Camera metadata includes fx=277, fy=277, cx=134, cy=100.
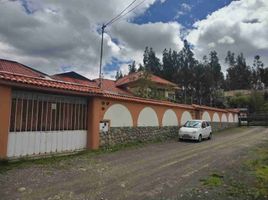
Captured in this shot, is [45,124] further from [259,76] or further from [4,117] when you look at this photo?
[259,76]

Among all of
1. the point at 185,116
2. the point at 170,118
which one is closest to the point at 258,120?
the point at 185,116

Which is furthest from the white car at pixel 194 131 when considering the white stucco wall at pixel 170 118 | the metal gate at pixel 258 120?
the metal gate at pixel 258 120

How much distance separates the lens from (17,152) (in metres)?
11.0

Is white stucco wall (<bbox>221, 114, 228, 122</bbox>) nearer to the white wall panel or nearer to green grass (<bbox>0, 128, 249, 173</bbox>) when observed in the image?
green grass (<bbox>0, 128, 249, 173</bbox>)

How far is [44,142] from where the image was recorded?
1210 centimetres

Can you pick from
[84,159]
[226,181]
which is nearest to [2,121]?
[84,159]

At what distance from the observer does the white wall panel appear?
1098 centimetres

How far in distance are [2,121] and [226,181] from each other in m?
8.16

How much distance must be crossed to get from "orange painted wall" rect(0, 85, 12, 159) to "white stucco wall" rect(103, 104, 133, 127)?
18.4 ft

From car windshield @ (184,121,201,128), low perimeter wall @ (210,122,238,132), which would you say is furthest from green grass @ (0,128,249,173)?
low perimeter wall @ (210,122,238,132)

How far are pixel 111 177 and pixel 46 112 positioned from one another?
Result: 5.23 metres

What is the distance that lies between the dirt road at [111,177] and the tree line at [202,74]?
24.0 m

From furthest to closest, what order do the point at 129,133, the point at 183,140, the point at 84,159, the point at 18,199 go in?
the point at 183,140, the point at 129,133, the point at 84,159, the point at 18,199

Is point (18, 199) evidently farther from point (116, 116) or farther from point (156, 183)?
point (116, 116)
